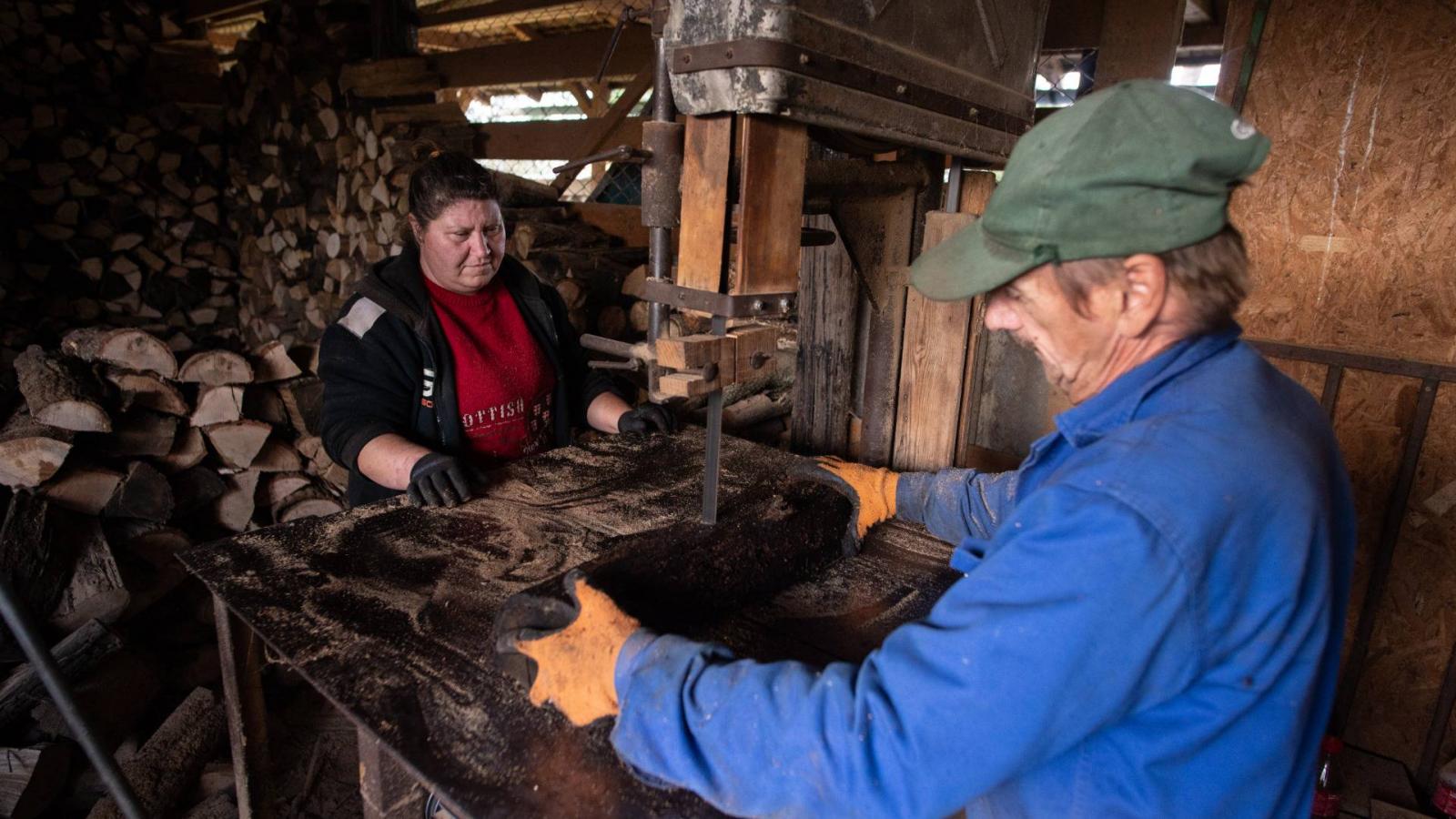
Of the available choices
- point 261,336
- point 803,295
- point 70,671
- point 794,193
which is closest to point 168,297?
point 261,336

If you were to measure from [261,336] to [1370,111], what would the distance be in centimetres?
743

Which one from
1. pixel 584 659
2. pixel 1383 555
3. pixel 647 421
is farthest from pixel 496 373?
pixel 1383 555

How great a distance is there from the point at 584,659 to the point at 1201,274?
96cm

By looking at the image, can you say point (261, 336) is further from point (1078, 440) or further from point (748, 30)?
point (1078, 440)

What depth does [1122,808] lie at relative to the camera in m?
0.89

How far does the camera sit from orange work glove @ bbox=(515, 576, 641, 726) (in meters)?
1.08

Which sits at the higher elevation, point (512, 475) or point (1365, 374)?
point (1365, 374)

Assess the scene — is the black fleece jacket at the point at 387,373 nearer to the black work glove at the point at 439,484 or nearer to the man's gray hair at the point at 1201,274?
the black work glove at the point at 439,484

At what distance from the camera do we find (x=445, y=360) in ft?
7.79

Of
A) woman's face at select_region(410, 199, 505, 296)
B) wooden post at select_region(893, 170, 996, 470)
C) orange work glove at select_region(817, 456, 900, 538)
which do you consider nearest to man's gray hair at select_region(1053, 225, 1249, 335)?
orange work glove at select_region(817, 456, 900, 538)

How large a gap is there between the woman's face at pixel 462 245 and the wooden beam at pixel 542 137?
2085mm

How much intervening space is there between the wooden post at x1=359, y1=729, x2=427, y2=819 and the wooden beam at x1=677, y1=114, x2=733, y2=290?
1.03m

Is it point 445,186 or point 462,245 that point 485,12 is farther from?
point 462,245

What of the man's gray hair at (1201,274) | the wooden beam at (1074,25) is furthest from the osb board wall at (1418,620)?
the man's gray hair at (1201,274)
